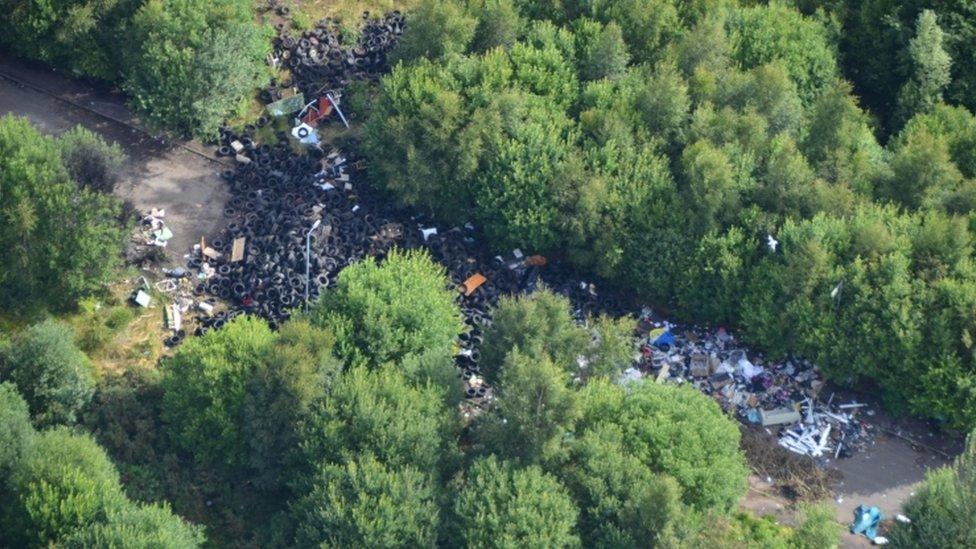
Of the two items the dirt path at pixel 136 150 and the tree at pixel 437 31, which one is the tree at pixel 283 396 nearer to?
the dirt path at pixel 136 150

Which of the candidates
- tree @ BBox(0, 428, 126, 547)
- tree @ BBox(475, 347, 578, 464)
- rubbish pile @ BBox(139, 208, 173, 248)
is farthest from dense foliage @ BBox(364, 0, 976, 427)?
tree @ BBox(0, 428, 126, 547)

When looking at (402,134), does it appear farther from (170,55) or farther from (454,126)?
(170,55)

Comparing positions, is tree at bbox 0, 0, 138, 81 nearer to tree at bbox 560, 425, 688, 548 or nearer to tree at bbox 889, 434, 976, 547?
tree at bbox 560, 425, 688, 548

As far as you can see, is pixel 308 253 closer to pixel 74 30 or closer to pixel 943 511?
pixel 74 30

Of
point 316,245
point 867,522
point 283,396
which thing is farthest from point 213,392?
point 867,522

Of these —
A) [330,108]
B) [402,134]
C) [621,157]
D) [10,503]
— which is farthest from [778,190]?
[10,503]

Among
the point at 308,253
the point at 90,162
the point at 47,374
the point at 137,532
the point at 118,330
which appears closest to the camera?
the point at 137,532

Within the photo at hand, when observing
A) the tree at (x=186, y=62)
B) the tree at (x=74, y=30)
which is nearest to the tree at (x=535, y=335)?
the tree at (x=186, y=62)
